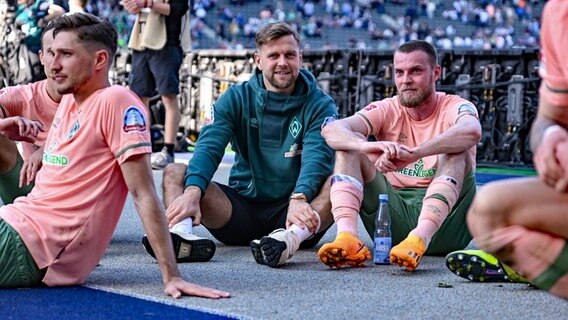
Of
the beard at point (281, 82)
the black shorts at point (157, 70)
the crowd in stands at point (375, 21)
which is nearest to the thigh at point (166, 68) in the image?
the black shorts at point (157, 70)

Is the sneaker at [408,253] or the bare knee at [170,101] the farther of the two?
the bare knee at [170,101]

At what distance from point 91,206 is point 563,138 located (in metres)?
2.04

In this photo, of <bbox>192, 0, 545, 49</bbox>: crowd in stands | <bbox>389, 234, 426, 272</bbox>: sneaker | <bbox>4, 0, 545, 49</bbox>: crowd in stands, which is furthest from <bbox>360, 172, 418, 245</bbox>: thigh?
<bbox>192, 0, 545, 49</bbox>: crowd in stands

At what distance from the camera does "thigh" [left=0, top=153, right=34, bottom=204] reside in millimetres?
5242

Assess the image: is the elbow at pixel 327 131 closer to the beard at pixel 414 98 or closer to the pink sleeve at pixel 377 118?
the pink sleeve at pixel 377 118

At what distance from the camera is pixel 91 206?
4199 mm

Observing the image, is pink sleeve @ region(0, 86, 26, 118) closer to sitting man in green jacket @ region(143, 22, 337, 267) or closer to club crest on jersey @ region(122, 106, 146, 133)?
sitting man in green jacket @ region(143, 22, 337, 267)

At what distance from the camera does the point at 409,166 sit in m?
5.46

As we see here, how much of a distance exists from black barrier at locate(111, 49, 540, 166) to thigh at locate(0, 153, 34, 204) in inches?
201

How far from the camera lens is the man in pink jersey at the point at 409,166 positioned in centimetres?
491

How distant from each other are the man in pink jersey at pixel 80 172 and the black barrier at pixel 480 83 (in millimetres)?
6105

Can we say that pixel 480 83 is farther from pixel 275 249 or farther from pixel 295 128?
pixel 275 249

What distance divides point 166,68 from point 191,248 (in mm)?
4943

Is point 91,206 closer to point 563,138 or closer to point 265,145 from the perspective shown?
point 265,145
